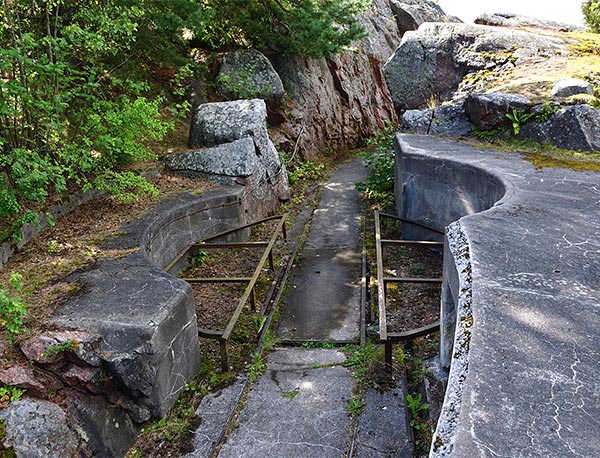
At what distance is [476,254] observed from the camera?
333 centimetres

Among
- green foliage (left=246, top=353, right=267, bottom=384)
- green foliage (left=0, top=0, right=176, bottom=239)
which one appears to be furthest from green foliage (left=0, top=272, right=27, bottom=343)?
green foliage (left=246, top=353, right=267, bottom=384)

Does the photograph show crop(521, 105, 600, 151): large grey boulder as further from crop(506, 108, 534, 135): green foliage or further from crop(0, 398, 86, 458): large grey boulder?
crop(0, 398, 86, 458): large grey boulder

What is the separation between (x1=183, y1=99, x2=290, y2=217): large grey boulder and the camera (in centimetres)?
880

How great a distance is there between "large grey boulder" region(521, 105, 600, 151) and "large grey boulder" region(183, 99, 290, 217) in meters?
5.42

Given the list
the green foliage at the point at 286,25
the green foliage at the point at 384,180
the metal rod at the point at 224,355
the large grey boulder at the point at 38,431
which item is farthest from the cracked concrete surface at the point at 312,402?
the green foliage at the point at 286,25

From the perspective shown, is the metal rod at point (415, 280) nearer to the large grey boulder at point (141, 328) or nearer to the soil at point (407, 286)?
the soil at point (407, 286)

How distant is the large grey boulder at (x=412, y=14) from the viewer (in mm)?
22172

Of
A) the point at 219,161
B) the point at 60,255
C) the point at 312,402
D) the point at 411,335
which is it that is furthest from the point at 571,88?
the point at 60,255

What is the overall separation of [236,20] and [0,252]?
8557 mm

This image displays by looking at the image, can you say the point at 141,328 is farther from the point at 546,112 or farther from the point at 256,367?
the point at 546,112

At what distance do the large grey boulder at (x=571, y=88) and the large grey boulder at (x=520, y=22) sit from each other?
321 inches

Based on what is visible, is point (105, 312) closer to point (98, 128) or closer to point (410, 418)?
point (410, 418)

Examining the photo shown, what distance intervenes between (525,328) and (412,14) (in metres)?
23.1

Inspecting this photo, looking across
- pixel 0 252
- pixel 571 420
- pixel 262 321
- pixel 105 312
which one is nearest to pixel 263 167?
pixel 262 321
